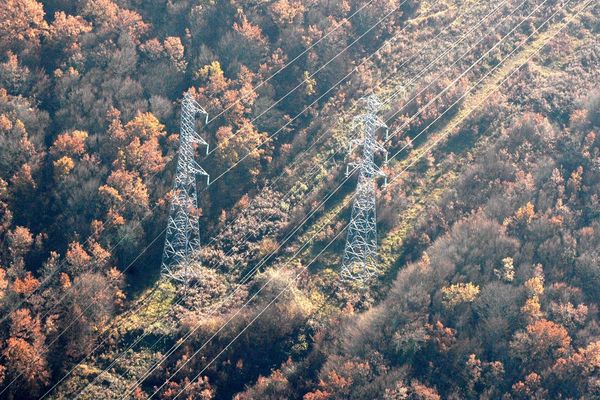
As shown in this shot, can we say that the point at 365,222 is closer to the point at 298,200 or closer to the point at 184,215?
the point at 298,200

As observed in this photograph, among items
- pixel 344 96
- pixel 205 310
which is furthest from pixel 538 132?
pixel 205 310

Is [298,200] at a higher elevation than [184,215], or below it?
below

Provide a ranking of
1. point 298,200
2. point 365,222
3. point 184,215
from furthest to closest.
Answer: point 298,200 < point 184,215 < point 365,222

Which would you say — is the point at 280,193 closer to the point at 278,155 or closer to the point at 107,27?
the point at 278,155

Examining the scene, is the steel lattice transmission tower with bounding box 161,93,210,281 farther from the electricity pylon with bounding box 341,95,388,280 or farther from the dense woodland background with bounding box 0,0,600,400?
the electricity pylon with bounding box 341,95,388,280

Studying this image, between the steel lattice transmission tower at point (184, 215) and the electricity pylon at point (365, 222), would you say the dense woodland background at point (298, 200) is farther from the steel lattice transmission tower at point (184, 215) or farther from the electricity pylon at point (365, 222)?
the steel lattice transmission tower at point (184, 215)

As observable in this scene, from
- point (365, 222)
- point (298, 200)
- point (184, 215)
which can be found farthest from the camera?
point (298, 200)

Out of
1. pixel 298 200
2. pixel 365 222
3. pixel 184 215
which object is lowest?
pixel 365 222

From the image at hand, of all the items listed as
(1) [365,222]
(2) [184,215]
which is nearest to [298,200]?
(1) [365,222]
